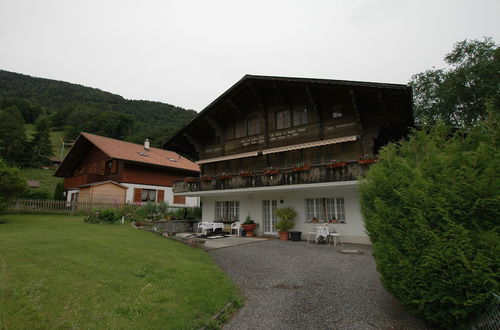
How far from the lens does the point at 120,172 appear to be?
84.1 feet

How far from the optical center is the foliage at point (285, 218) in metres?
14.6

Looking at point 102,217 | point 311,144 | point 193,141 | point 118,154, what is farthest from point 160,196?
point 311,144

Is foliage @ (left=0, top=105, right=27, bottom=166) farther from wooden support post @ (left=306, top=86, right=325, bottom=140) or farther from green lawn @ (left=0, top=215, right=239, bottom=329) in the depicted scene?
wooden support post @ (left=306, top=86, right=325, bottom=140)

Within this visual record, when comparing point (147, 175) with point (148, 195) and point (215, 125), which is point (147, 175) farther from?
point (215, 125)

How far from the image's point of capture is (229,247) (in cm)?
1161

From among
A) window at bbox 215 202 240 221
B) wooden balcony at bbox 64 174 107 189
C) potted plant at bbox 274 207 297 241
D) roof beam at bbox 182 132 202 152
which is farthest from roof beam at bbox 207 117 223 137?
wooden balcony at bbox 64 174 107 189

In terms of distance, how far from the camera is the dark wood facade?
13.7 meters

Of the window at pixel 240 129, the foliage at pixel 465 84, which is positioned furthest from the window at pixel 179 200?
the foliage at pixel 465 84

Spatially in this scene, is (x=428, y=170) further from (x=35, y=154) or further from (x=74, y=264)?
(x=35, y=154)

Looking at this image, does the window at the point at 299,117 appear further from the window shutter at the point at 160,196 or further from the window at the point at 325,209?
the window shutter at the point at 160,196

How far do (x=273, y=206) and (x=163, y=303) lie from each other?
1221 centimetres

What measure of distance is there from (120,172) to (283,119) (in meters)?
17.5

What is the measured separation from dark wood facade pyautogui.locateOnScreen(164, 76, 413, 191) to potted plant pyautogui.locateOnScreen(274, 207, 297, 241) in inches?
98.9

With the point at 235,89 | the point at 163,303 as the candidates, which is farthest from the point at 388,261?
the point at 235,89
